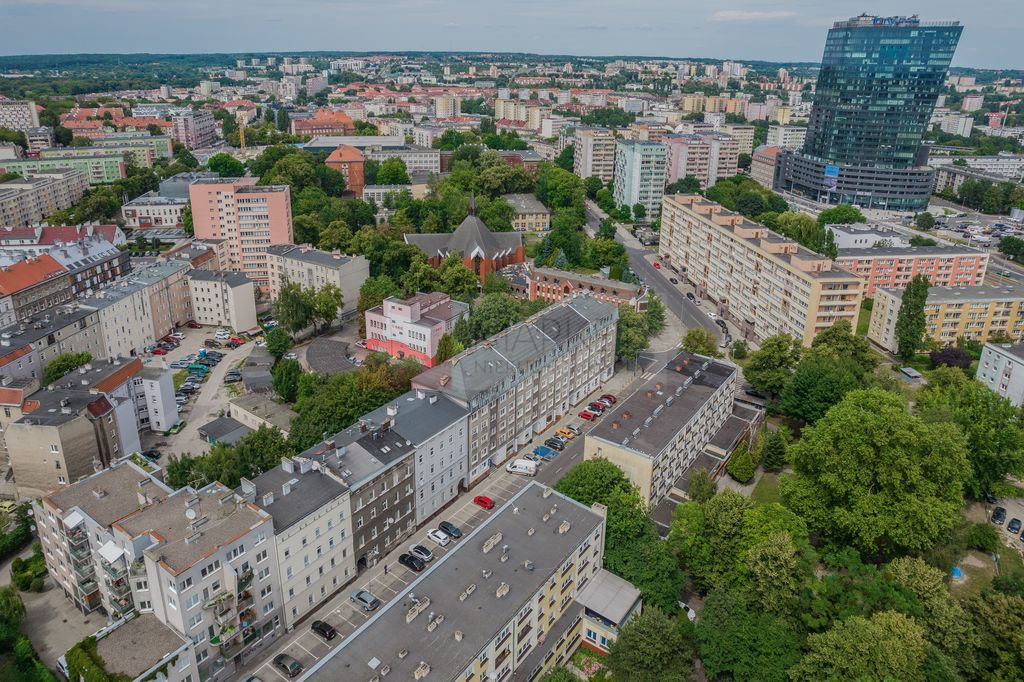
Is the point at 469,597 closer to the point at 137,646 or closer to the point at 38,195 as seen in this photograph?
the point at 137,646

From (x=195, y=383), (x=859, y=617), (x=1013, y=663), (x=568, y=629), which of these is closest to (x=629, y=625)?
(x=568, y=629)

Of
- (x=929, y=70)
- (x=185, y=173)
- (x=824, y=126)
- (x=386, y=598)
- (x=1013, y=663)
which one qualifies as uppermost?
(x=929, y=70)

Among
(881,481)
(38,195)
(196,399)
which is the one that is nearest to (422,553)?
(881,481)

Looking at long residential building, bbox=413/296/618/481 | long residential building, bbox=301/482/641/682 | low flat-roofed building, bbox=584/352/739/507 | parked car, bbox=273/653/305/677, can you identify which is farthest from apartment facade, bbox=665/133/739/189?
parked car, bbox=273/653/305/677

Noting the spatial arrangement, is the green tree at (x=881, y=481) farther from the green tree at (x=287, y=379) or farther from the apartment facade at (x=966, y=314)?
the green tree at (x=287, y=379)

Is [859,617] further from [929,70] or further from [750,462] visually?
[929,70]

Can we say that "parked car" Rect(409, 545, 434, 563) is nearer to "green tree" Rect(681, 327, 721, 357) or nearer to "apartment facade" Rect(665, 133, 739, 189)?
"green tree" Rect(681, 327, 721, 357)
